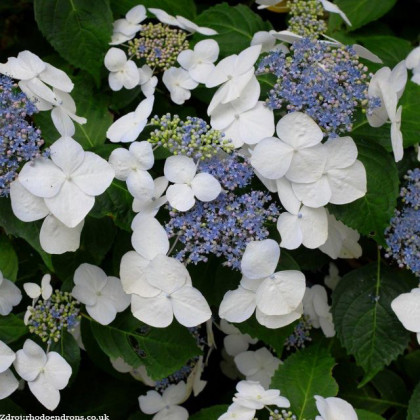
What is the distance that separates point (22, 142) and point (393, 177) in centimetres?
68

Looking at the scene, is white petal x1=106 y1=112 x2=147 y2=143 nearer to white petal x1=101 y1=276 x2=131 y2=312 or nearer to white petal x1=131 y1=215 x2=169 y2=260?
white petal x1=131 y1=215 x2=169 y2=260

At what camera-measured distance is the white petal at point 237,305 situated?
1233mm

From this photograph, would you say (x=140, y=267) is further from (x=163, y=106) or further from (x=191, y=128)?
(x=163, y=106)

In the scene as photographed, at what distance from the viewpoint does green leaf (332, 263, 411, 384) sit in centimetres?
140

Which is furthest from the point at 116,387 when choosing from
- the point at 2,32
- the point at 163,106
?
the point at 2,32

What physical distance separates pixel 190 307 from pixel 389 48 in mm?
884

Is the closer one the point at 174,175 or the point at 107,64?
the point at 174,175

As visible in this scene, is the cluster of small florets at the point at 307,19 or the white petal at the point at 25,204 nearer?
the white petal at the point at 25,204

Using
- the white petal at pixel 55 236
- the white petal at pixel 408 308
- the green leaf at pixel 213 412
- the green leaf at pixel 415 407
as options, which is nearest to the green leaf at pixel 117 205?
the white petal at pixel 55 236

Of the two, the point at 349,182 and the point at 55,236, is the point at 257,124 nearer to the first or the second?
the point at 349,182

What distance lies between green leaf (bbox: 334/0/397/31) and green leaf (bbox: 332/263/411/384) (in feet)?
2.06

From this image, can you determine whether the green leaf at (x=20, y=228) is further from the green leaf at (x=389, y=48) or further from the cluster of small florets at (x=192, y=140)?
the green leaf at (x=389, y=48)

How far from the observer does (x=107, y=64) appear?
1467 millimetres

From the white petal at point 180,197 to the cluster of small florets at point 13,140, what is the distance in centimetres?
25
